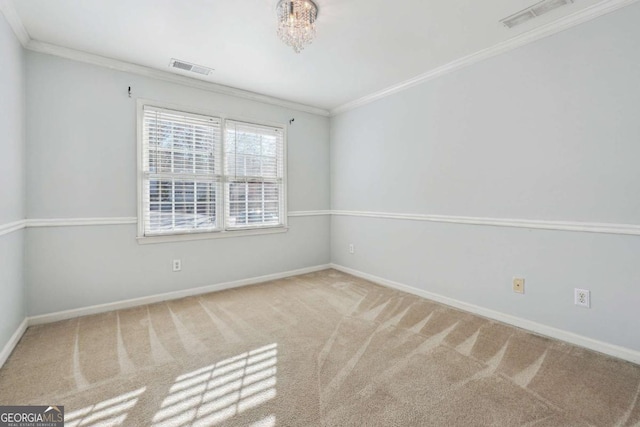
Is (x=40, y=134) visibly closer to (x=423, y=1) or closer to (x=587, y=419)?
(x=423, y=1)

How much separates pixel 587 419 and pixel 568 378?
1.18 ft

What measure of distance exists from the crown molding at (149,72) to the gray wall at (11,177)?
21 cm

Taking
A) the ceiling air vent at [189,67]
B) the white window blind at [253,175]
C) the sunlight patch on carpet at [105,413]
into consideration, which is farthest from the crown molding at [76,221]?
the sunlight patch on carpet at [105,413]

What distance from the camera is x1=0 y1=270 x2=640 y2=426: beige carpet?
1470 millimetres

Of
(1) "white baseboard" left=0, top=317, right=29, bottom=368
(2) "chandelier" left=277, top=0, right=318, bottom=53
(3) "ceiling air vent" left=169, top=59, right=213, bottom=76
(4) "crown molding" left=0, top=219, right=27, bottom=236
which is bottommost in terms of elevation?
(1) "white baseboard" left=0, top=317, right=29, bottom=368

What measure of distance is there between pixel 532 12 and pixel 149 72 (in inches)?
134

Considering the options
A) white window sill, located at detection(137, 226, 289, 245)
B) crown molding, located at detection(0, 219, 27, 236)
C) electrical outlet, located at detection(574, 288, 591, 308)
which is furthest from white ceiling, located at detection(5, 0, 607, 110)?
electrical outlet, located at detection(574, 288, 591, 308)

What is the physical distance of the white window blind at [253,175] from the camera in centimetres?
352

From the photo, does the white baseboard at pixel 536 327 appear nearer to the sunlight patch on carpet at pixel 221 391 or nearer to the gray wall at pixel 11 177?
the sunlight patch on carpet at pixel 221 391

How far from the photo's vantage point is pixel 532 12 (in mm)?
2070

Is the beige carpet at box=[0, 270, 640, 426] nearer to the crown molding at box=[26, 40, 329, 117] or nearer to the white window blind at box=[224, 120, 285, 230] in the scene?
the white window blind at box=[224, 120, 285, 230]

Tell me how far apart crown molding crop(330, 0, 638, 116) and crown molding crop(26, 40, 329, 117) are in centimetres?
138

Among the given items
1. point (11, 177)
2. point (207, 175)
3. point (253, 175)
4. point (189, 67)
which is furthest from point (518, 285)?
point (11, 177)

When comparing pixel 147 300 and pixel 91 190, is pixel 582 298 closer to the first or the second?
pixel 147 300
